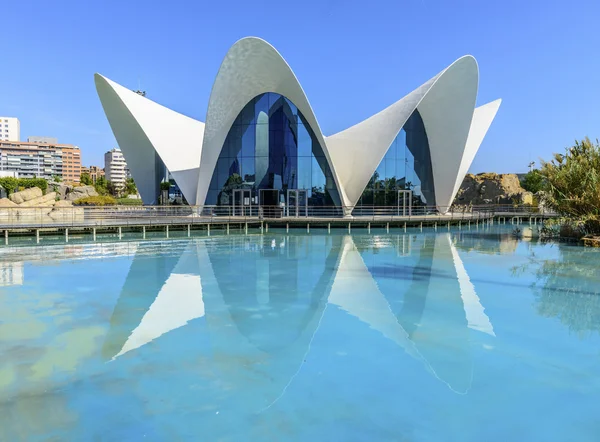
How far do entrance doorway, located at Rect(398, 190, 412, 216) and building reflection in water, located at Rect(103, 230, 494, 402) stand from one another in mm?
13631

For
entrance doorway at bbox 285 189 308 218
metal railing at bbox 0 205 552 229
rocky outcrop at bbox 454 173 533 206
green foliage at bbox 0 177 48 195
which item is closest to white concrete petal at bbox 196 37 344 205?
metal railing at bbox 0 205 552 229

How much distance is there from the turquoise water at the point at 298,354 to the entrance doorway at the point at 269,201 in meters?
15.3

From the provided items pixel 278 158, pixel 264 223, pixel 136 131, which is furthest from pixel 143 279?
pixel 136 131

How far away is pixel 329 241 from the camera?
19.3 meters

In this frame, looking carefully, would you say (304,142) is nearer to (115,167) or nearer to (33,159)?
(33,159)

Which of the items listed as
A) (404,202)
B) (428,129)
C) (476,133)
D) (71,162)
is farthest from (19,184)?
(71,162)

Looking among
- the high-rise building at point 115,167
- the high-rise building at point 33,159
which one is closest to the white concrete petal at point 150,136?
the high-rise building at point 33,159

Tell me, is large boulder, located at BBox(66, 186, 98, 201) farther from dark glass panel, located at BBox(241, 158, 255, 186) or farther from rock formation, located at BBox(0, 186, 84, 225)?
dark glass panel, located at BBox(241, 158, 255, 186)

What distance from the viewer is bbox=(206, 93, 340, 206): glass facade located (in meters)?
26.8

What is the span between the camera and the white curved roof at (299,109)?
24.7 metres

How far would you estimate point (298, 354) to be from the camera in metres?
5.77

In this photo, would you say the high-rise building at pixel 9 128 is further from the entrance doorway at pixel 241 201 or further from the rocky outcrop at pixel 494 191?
the entrance doorway at pixel 241 201

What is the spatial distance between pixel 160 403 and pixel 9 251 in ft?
45.6

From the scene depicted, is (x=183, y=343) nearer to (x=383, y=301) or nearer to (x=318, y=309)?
(x=318, y=309)
